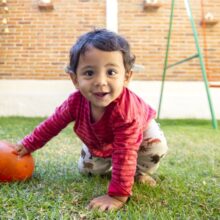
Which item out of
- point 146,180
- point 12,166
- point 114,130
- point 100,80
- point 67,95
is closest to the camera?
point 100,80

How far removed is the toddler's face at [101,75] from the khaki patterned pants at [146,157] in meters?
0.38

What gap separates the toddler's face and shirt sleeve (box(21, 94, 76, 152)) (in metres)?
0.25

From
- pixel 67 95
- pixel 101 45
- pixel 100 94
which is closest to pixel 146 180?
pixel 100 94

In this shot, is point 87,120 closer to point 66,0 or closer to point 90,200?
point 90,200

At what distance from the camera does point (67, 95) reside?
586 centimetres

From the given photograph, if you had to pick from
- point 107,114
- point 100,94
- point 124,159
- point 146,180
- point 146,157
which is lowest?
point 146,180

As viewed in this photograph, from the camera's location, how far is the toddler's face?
4.14 feet

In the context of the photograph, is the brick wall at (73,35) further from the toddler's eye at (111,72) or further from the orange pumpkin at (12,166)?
the toddler's eye at (111,72)

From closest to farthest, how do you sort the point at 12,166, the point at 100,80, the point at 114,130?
the point at 100,80, the point at 114,130, the point at 12,166

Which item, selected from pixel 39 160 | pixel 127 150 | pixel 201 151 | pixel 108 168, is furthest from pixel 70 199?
pixel 201 151

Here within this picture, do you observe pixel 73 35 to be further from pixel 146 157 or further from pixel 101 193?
pixel 101 193

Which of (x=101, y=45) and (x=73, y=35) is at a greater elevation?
(x=101, y=45)

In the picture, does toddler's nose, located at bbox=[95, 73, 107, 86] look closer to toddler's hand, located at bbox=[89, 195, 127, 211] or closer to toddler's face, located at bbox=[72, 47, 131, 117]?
toddler's face, located at bbox=[72, 47, 131, 117]

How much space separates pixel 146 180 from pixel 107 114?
445 mm
